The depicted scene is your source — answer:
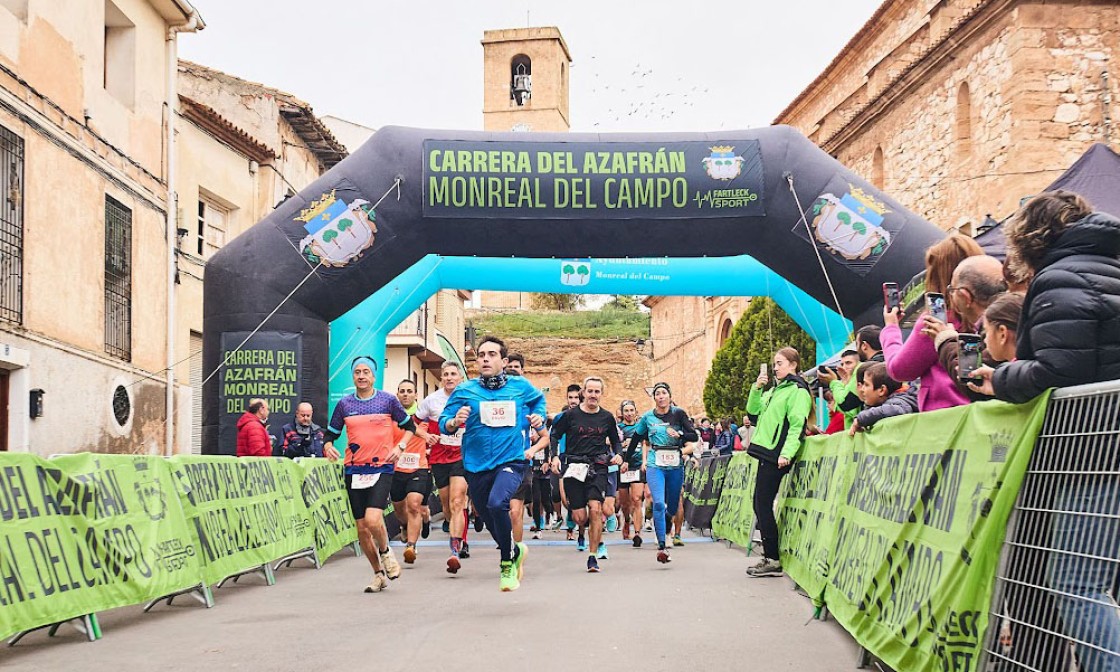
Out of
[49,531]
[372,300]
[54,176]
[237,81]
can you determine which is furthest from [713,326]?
[49,531]

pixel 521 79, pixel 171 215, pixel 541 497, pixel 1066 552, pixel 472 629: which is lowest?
pixel 541 497

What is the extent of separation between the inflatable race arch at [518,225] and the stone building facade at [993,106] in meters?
5.27

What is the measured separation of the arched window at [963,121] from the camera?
2441cm

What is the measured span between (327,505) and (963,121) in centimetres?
1661

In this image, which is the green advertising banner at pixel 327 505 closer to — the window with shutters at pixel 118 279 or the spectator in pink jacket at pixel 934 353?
the window with shutters at pixel 118 279

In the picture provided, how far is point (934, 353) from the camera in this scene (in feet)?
21.1

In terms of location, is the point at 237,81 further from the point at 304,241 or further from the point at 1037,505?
the point at 1037,505

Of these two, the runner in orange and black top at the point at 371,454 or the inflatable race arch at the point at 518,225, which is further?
the inflatable race arch at the point at 518,225

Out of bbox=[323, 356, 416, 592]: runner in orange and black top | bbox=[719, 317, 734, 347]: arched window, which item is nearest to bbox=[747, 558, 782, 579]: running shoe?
bbox=[323, 356, 416, 592]: runner in orange and black top

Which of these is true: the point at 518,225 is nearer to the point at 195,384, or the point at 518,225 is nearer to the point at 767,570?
the point at 767,570

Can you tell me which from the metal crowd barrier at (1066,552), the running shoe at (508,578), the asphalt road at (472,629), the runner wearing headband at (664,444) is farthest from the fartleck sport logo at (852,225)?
the metal crowd barrier at (1066,552)

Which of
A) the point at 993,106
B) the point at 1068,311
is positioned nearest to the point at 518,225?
the point at 1068,311

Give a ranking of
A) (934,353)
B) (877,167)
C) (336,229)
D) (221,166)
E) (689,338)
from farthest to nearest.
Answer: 1. (689,338)
2. (877,167)
3. (221,166)
4. (336,229)
5. (934,353)

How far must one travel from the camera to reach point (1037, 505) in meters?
4.30
